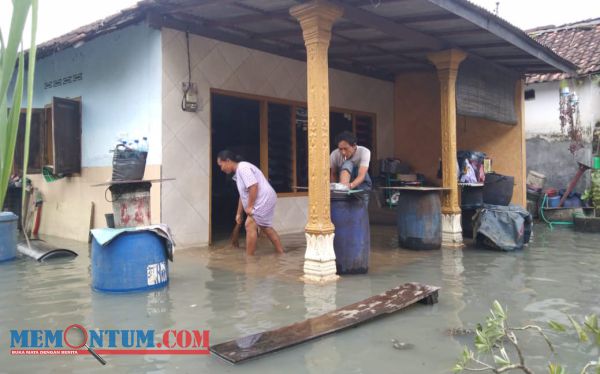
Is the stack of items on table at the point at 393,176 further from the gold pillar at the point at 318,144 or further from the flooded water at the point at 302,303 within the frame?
the gold pillar at the point at 318,144

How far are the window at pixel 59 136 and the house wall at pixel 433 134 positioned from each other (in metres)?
6.23

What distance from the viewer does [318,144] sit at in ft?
15.8

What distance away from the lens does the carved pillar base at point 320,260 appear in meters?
4.72

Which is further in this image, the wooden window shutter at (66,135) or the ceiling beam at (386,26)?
the wooden window shutter at (66,135)

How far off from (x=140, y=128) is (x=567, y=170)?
9241 mm

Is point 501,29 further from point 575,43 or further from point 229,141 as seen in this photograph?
point 575,43

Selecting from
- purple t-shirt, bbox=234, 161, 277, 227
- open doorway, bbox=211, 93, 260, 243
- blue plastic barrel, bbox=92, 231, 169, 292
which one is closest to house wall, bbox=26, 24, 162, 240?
purple t-shirt, bbox=234, 161, 277, 227

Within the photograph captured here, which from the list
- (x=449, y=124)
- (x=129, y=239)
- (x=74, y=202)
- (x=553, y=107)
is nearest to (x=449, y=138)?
(x=449, y=124)

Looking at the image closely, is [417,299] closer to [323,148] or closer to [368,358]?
[368,358]

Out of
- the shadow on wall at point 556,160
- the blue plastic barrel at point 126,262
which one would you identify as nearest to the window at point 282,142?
the blue plastic barrel at point 126,262

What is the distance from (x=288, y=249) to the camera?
6.61 metres

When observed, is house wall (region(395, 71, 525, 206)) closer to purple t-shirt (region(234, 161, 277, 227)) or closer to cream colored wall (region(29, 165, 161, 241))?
purple t-shirt (region(234, 161, 277, 227))

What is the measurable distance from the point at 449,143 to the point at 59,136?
19.1 ft

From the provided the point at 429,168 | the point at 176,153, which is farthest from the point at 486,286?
the point at 429,168
